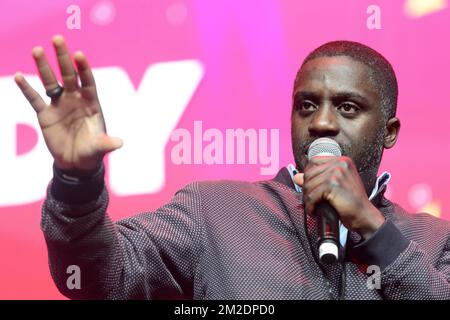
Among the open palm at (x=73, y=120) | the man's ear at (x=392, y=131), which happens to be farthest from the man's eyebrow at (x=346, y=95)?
the open palm at (x=73, y=120)

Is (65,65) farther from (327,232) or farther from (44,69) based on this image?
(327,232)

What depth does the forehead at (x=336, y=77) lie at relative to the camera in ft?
6.24

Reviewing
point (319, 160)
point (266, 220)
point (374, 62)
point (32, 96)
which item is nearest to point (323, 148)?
point (319, 160)

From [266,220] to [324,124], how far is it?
23 cm

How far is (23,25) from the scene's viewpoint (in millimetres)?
2193

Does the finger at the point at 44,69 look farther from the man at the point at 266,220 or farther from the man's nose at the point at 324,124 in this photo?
the man's nose at the point at 324,124

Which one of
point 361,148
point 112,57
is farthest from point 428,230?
point 112,57

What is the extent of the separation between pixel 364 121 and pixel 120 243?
0.61m

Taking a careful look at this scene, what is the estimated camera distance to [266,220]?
183cm

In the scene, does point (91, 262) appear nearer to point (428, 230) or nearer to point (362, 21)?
point (428, 230)

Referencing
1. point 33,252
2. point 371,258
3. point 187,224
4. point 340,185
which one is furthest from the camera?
point 33,252

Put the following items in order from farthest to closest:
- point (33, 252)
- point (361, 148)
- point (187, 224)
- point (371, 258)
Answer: point (33, 252)
point (361, 148)
point (187, 224)
point (371, 258)

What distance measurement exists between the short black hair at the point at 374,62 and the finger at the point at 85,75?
2.18 feet

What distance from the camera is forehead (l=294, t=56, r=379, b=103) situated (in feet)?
6.24
